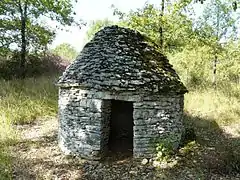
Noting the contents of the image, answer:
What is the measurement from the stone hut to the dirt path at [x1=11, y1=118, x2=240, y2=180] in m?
0.35

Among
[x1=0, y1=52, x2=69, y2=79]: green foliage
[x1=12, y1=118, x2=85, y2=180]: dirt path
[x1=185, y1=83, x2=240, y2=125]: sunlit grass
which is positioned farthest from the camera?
[x1=0, y1=52, x2=69, y2=79]: green foliage

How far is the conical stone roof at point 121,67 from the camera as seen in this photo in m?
7.34

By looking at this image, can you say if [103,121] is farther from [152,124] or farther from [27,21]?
[27,21]

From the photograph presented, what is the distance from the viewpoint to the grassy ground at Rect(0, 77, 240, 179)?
7688 mm

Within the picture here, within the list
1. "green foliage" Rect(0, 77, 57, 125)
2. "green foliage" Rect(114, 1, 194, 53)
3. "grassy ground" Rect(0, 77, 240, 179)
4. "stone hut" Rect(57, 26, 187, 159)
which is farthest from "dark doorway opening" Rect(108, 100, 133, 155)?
"green foliage" Rect(114, 1, 194, 53)

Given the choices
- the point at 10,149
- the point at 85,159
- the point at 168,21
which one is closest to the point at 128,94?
the point at 85,159

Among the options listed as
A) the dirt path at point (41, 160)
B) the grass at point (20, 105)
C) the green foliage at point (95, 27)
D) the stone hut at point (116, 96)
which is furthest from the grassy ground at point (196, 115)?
the green foliage at point (95, 27)

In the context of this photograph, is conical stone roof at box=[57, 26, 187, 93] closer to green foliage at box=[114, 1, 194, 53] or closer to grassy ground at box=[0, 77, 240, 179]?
grassy ground at box=[0, 77, 240, 179]

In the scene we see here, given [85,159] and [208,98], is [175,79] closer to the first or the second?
[85,159]

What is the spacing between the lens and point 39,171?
23.1ft

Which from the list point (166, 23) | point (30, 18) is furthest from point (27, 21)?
point (166, 23)

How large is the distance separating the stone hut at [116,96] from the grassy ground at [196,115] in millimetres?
1024

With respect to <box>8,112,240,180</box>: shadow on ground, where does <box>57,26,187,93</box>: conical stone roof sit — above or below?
above

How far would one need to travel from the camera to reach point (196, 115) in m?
12.0
